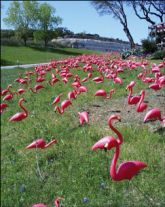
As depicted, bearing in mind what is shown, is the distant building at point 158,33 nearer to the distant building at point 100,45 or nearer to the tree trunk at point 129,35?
the tree trunk at point 129,35

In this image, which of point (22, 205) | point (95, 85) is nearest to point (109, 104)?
point (95, 85)

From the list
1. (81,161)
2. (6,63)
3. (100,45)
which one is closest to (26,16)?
(81,161)

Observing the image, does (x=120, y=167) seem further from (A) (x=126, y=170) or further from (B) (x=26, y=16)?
(B) (x=26, y=16)

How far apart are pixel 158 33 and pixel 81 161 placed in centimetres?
368

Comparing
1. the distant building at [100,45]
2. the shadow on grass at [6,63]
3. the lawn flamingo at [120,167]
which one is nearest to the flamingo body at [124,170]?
the lawn flamingo at [120,167]

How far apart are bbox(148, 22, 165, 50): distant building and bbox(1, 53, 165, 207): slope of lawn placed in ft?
5.47

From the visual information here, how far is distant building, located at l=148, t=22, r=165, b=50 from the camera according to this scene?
2802 millimetres

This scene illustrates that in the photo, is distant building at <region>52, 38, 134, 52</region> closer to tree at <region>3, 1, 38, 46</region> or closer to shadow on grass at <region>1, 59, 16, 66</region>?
tree at <region>3, 1, 38, 46</region>

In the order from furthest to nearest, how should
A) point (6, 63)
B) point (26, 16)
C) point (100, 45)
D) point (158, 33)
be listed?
point (6, 63) < point (26, 16) < point (100, 45) < point (158, 33)

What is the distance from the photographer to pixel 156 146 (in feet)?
20.1

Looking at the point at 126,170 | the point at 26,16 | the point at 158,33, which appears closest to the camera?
the point at 158,33

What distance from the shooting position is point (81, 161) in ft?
20.9

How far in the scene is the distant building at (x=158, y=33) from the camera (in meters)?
2.80

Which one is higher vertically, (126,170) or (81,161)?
(126,170)
